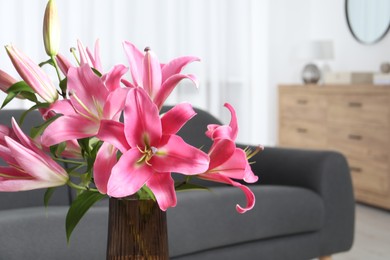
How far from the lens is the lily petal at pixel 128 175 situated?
710 millimetres

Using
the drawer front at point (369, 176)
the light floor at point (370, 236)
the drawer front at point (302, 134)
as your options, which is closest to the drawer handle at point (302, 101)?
the drawer front at point (302, 134)

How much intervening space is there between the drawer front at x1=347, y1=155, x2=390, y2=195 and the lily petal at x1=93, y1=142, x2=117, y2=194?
3796 mm

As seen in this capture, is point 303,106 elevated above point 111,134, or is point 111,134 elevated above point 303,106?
point 111,134

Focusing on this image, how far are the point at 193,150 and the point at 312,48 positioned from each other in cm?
458

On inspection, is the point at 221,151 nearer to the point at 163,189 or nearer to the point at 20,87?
the point at 163,189

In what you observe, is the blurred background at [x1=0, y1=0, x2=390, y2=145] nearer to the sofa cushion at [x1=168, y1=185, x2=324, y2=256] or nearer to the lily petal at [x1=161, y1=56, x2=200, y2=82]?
the sofa cushion at [x1=168, y1=185, x2=324, y2=256]

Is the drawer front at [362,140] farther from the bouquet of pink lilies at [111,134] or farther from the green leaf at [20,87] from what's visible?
the green leaf at [20,87]

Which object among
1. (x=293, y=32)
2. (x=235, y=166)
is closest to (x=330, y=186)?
(x=235, y=166)

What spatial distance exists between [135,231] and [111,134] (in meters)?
0.16

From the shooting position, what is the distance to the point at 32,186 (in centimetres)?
78

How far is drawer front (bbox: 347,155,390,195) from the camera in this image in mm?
4336

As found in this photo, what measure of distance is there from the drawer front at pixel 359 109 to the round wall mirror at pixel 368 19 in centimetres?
70

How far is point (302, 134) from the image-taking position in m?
5.20

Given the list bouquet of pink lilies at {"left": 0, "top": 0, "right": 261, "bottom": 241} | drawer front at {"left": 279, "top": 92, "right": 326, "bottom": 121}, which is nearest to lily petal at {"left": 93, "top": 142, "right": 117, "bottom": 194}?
bouquet of pink lilies at {"left": 0, "top": 0, "right": 261, "bottom": 241}
